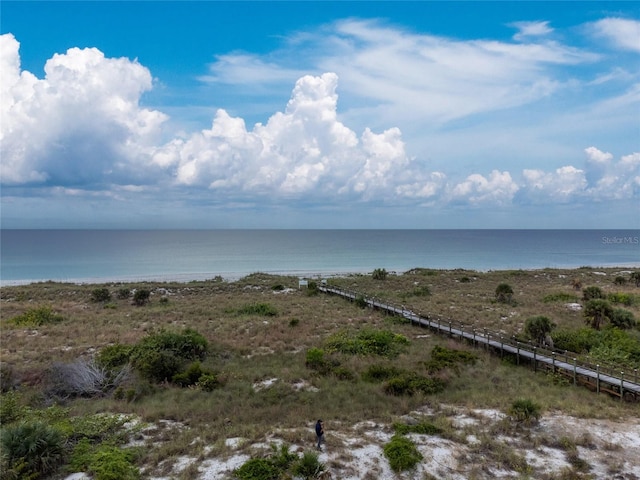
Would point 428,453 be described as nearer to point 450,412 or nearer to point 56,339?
point 450,412

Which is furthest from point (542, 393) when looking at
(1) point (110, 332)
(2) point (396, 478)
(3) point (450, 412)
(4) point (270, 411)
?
(1) point (110, 332)

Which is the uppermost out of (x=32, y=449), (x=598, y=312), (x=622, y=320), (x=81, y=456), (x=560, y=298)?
(x=598, y=312)

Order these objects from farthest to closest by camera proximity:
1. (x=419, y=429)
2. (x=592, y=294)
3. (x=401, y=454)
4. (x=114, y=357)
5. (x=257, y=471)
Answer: (x=592, y=294)
(x=114, y=357)
(x=419, y=429)
(x=401, y=454)
(x=257, y=471)

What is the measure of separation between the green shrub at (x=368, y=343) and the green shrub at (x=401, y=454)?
9.61 m

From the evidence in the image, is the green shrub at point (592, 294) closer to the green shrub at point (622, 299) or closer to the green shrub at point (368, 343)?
the green shrub at point (622, 299)

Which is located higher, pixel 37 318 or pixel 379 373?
pixel 379 373

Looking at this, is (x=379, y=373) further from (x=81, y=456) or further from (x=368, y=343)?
(x=81, y=456)

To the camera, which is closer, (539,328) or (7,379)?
(7,379)

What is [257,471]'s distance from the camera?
987 cm

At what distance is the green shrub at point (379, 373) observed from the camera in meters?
17.0

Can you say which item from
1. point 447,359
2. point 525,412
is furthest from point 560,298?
point 525,412

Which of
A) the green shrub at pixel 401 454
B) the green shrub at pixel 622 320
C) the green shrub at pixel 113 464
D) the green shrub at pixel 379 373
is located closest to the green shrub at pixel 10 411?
the green shrub at pixel 113 464

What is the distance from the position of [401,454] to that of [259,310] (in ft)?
76.1

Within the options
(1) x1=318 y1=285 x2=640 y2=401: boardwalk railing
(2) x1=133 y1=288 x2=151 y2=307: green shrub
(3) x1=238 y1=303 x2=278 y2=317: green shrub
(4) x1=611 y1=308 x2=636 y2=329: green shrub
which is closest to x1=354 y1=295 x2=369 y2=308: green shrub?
(1) x1=318 y1=285 x2=640 y2=401: boardwalk railing
